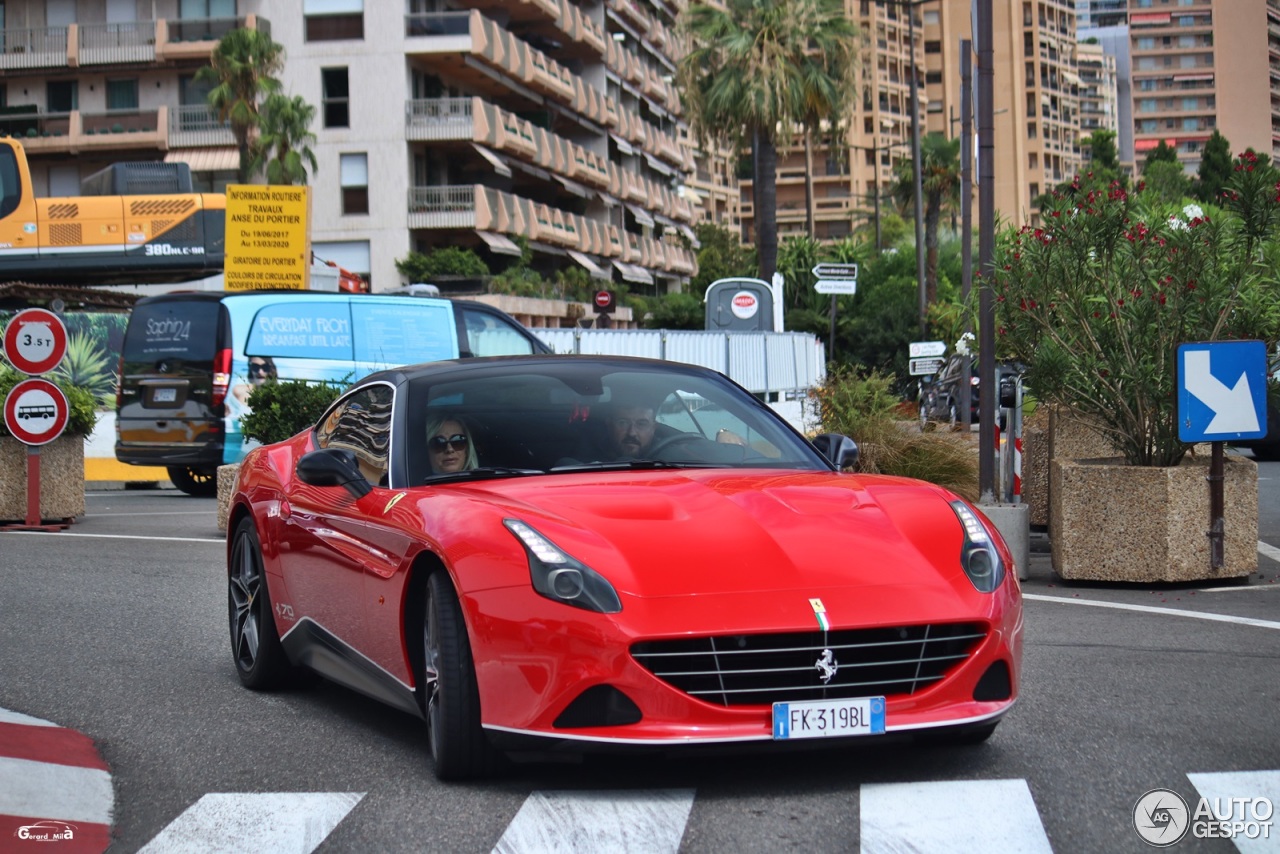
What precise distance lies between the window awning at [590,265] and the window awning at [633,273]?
269 centimetres

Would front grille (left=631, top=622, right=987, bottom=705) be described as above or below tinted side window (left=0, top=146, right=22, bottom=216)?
below

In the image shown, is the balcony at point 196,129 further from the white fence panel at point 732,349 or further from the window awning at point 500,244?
the white fence panel at point 732,349

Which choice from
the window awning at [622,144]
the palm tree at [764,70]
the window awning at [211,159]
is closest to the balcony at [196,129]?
the window awning at [211,159]

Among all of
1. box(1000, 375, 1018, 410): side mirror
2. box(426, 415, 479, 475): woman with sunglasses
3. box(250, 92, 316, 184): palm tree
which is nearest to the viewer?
box(426, 415, 479, 475): woman with sunglasses

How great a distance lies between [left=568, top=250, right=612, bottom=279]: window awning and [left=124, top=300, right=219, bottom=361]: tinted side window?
1787 inches

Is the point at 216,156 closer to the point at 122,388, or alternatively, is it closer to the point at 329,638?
the point at 122,388

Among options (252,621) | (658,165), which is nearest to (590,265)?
(658,165)

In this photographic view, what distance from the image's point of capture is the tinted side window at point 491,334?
1920 cm

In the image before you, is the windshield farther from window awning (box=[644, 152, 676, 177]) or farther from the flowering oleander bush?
window awning (box=[644, 152, 676, 177])

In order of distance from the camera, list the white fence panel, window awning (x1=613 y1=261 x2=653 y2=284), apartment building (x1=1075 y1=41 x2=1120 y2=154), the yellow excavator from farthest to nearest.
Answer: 1. apartment building (x1=1075 y1=41 x2=1120 y2=154)
2. window awning (x1=613 y1=261 x2=653 y2=284)
3. the yellow excavator
4. the white fence panel

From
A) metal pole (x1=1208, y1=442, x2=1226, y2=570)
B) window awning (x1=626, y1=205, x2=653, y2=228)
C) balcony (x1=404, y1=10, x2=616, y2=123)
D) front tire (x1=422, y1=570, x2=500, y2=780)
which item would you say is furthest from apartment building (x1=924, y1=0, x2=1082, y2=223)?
front tire (x1=422, y1=570, x2=500, y2=780)

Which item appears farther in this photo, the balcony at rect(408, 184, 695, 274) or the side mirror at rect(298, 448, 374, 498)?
the balcony at rect(408, 184, 695, 274)

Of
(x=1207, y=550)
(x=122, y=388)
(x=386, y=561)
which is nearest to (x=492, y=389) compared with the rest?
(x=386, y=561)

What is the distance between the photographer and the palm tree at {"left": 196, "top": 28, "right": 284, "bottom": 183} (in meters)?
50.4
